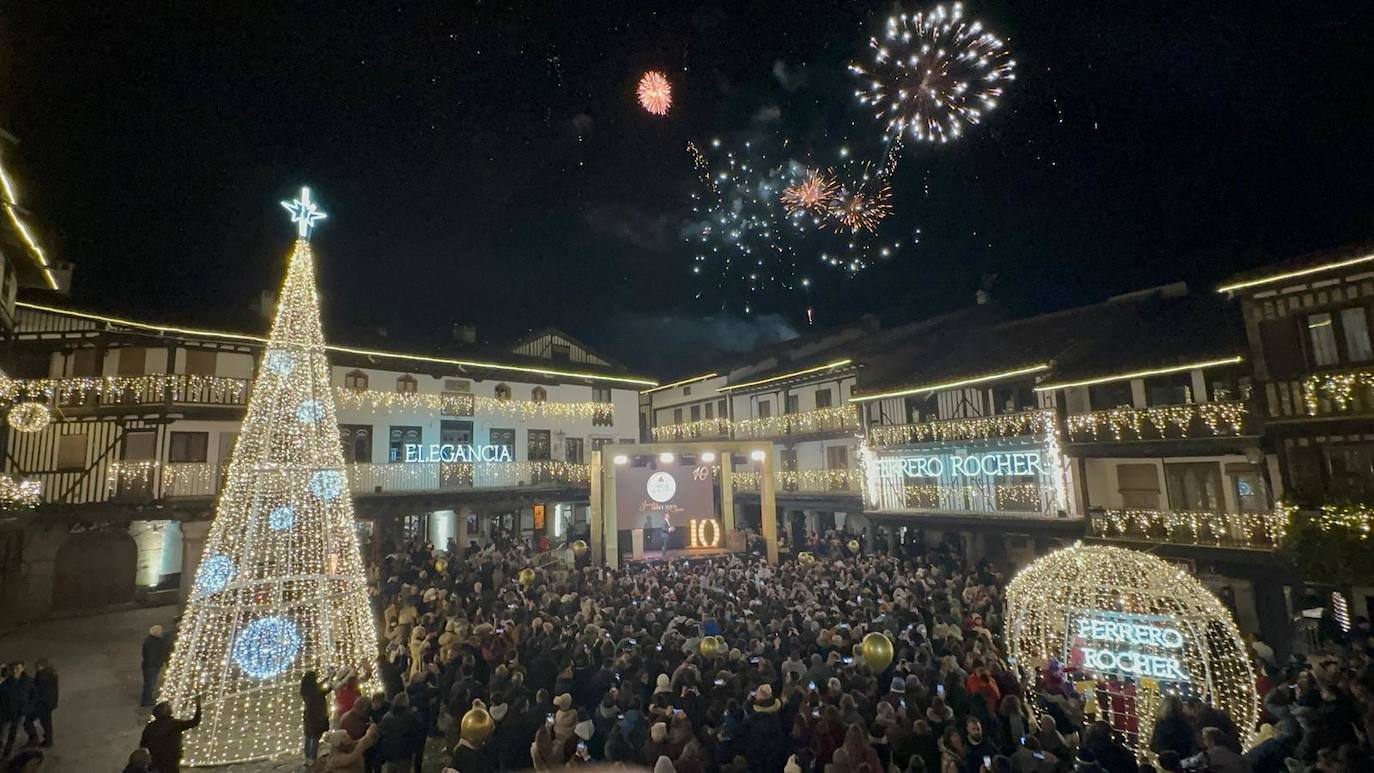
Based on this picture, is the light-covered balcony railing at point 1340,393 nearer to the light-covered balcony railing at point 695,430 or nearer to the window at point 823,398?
the window at point 823,398

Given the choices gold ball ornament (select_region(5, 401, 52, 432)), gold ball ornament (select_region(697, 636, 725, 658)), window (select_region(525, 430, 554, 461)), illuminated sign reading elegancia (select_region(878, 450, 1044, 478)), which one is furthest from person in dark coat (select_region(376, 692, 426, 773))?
window (select_region(525, 430, 554, 461))

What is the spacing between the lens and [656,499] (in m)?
20.0

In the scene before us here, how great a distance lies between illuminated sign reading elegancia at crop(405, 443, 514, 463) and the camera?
2811 centimetres

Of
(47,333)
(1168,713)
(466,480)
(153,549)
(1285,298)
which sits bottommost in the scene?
(1168,713)

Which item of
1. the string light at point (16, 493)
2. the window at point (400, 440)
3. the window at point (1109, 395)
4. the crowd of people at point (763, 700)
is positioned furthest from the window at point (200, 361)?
the window at point (1109, 395)

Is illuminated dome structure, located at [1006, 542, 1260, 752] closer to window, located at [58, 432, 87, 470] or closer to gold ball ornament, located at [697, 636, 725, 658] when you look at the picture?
gold ball ornament, located at [697, 636, 725, 658]

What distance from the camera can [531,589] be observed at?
629 inches

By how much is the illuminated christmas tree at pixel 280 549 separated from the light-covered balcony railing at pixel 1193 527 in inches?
778

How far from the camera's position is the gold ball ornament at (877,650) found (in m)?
10.1

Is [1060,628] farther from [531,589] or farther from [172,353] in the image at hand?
[172,353]

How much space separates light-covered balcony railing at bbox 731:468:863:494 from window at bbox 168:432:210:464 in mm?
20423

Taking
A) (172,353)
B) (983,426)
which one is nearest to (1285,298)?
(983,426)

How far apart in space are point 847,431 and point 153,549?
26616mm

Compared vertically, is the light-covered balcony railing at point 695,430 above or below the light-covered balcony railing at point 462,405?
below
